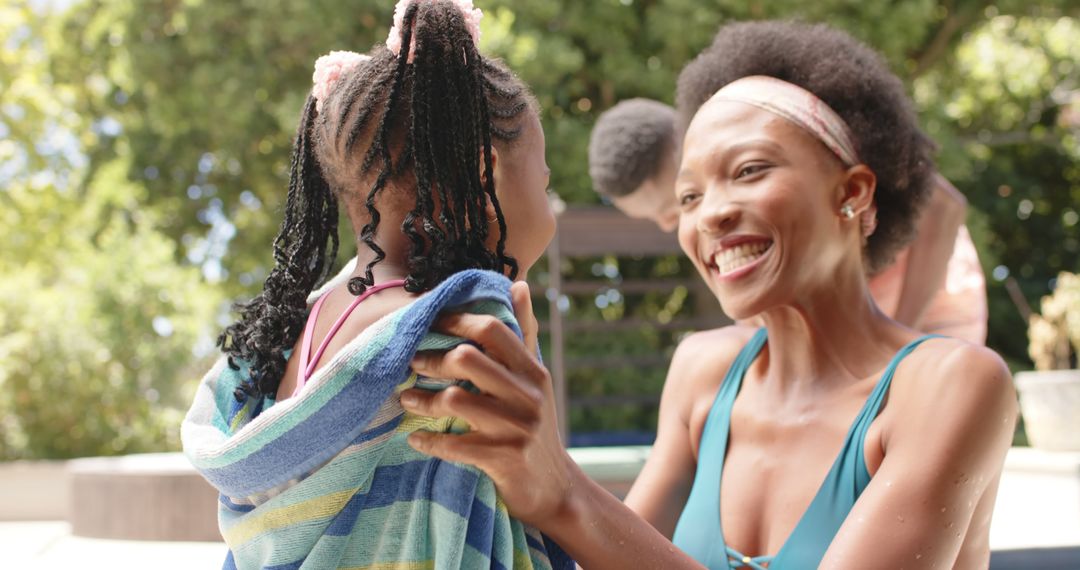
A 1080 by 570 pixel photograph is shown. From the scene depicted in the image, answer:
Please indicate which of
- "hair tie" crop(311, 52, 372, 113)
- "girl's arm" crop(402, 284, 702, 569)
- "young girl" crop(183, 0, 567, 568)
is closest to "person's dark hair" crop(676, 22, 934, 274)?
"young girl" crop(183, 0, 567, 568)

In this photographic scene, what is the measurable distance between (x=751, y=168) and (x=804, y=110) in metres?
0.16

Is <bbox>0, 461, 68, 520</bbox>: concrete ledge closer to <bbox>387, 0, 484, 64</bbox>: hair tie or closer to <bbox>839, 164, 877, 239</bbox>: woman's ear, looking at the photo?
<bbox>839, 164, 877, 239</bbox>: woman's ear

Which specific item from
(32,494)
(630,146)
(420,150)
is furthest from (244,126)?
(420,150)

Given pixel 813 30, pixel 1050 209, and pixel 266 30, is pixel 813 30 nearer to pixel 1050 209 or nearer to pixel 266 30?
pixel 266 30

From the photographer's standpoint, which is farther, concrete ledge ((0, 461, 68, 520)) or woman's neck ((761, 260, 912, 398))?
concrete ledge ((0, 461, 68, 520))

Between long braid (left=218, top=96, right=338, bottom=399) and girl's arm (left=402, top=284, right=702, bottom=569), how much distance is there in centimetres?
33

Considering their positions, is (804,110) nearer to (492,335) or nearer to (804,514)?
(804,514)

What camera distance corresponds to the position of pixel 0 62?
594 inches

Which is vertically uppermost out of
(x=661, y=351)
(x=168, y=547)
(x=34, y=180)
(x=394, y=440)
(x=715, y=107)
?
(x=715, y=107)

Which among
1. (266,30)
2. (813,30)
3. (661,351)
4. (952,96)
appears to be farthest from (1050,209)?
(813,30)

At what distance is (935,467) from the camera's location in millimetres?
1562

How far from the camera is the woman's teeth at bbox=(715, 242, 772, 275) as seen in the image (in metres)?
1.85

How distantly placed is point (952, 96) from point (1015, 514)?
9.47m

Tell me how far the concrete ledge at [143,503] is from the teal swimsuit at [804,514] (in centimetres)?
461
